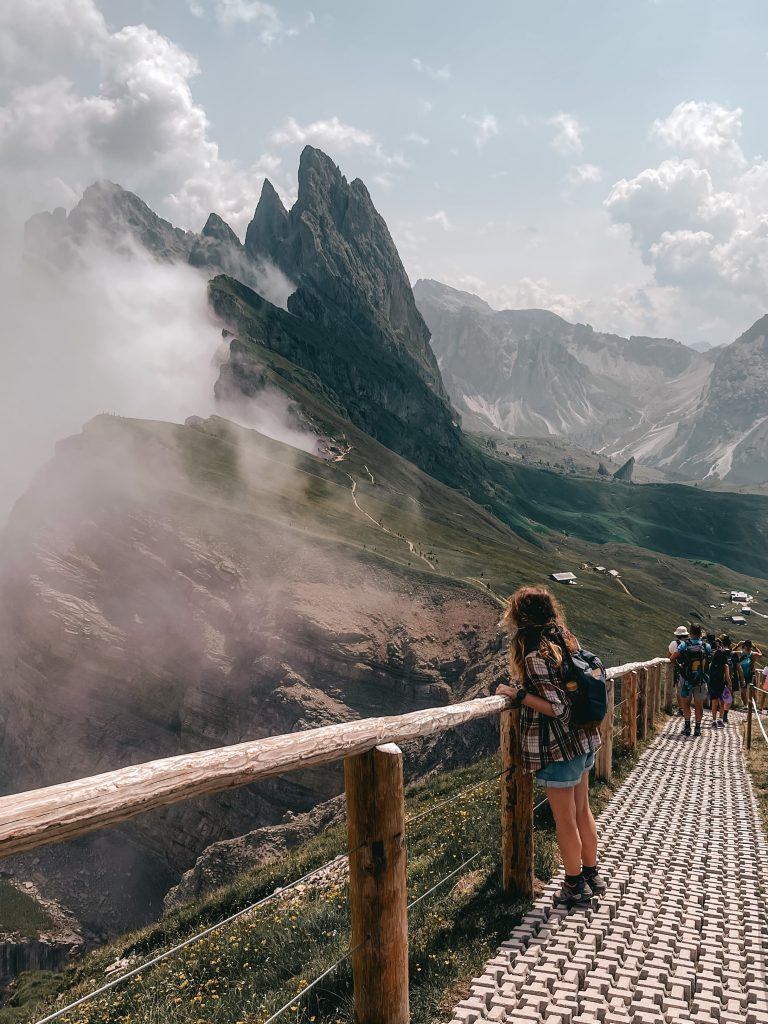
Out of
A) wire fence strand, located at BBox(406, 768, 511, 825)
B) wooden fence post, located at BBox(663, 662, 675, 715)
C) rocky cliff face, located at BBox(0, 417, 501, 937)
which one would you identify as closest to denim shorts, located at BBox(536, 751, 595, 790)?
wire fence strand, located at BBox(406, 768, 511, 825)

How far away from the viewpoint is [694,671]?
765 inches

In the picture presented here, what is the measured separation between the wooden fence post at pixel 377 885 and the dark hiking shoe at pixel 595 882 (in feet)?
10.6

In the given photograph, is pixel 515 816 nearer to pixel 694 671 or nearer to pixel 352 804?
pixel 352 804

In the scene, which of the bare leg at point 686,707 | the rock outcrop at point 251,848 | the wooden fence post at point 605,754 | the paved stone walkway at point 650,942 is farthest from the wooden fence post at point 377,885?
the rock outcrop at point 251,848

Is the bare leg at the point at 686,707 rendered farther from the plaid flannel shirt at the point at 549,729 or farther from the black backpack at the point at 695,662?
the plaid flannel shirt at the point at 549,729

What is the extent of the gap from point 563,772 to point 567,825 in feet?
1.91

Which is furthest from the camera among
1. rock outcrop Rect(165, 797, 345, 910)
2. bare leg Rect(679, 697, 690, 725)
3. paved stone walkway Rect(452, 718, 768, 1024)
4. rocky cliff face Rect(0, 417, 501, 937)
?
rocky cliff face Rect(0, 417, 501, 937)

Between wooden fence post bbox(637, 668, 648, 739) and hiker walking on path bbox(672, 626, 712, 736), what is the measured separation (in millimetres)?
1967

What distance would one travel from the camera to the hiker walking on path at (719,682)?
64.0 feet

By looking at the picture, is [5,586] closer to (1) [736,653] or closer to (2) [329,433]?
(1) [736,653]

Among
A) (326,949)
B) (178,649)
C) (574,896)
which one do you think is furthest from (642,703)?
(178,649)

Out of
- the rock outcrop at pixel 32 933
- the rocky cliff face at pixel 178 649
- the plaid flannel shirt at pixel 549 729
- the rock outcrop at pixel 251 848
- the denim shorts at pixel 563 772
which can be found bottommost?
the rock outcrop at pixel 32 933

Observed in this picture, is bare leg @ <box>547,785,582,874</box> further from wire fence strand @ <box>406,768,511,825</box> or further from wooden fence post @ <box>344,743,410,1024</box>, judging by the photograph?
wire fence strand @ <box>406,768,511,825</box>

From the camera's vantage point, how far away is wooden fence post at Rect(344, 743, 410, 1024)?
14.0 feet
